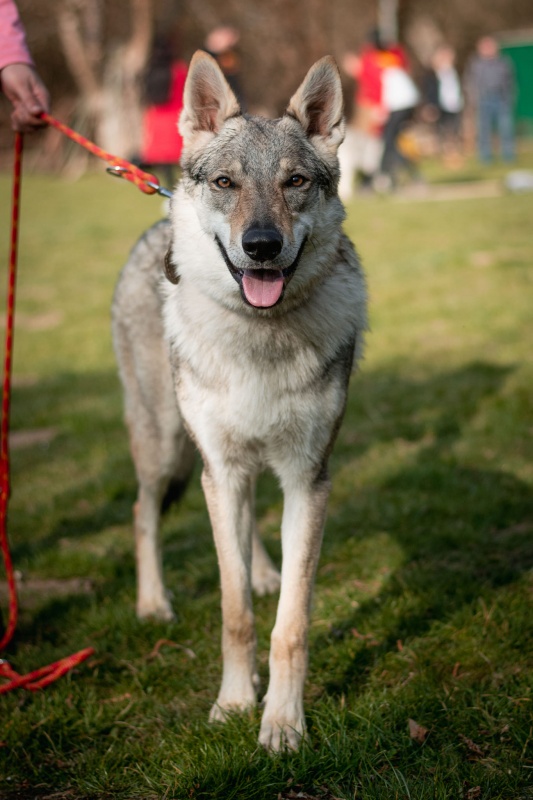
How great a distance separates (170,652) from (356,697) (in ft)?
2.79

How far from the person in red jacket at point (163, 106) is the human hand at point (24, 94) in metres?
8.00

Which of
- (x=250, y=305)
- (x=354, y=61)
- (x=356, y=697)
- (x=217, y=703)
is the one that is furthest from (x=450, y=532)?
(x=354, y=61)

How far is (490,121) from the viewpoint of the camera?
2183 centimetres

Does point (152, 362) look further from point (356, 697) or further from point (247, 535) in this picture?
point (356, 697)

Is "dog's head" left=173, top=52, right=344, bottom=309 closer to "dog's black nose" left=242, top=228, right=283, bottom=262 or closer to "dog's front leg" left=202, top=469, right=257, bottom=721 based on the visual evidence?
"dog's black nose" left=242, top=228, right=283, bottom=262

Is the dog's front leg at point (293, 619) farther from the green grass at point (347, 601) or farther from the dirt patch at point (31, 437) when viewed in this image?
the dirt patch at point (31, 437)

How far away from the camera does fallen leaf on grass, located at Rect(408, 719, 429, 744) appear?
2.62m

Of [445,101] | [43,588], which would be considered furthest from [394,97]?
[43,588]

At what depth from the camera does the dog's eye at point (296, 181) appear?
2805 millimetres

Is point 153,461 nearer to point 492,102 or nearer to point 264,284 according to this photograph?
point 264,284

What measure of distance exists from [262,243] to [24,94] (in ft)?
4.31

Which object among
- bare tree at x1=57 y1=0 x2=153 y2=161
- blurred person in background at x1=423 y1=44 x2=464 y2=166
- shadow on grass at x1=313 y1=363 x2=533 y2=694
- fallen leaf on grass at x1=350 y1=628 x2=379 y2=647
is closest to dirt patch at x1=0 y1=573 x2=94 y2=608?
shadow on grass at x1=313 y1=363 x2=533 y2=694

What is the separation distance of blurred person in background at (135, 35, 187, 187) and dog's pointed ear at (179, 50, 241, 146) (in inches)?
327

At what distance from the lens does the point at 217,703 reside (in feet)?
9.45
